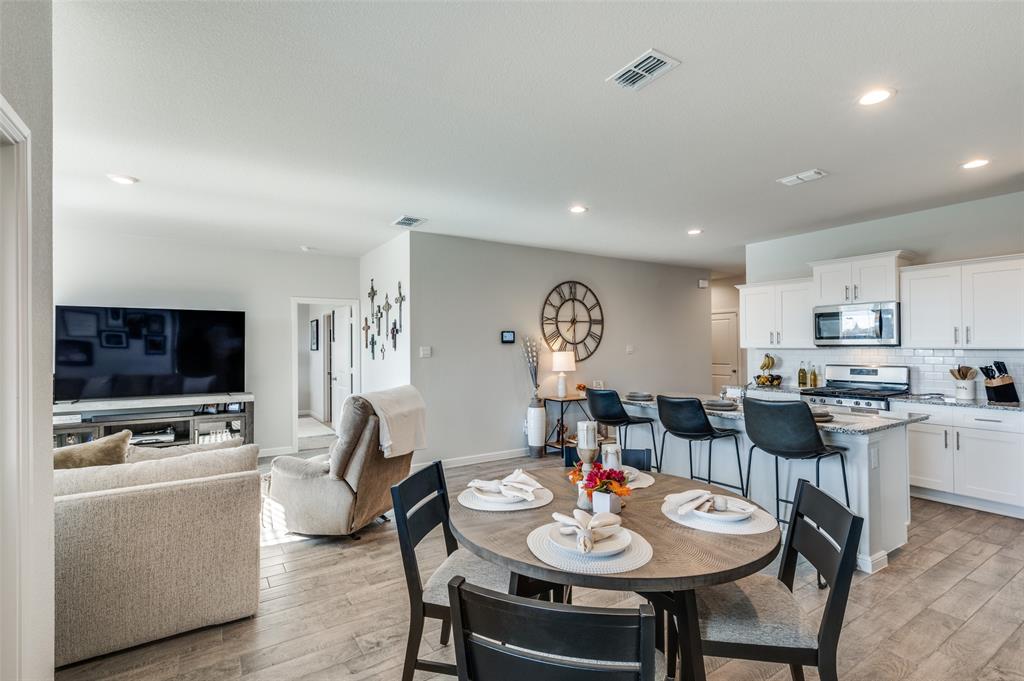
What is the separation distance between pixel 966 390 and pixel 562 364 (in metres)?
3.72

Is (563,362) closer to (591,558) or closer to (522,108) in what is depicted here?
(522,108)

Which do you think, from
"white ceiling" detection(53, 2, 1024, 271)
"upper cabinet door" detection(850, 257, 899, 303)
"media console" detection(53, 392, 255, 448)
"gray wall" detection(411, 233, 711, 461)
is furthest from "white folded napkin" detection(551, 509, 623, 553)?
"media console" detection(53, 392, 255, 448)

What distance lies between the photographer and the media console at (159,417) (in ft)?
15.7

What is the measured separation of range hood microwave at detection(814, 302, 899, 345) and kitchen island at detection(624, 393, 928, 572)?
169 centimetres

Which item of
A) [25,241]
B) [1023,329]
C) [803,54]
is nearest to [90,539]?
[25,241]

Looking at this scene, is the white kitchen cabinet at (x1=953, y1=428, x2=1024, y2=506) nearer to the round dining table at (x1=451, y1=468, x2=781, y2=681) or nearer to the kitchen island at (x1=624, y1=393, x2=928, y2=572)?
the kitchen island at (x1=624, y1=393, x2=928, y2=572)

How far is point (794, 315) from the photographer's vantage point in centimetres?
545

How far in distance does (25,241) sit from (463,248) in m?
4.29

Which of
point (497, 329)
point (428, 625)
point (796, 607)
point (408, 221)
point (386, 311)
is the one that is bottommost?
point (428, 625)

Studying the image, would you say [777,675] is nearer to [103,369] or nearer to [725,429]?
[725,429]

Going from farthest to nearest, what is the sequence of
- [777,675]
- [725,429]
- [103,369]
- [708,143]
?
1. [103,369]
2. [725,429]
3. [708,143]
4. [777,675]

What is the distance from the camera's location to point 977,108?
2584 millimetres

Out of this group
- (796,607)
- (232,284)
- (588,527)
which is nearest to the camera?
(588,527)

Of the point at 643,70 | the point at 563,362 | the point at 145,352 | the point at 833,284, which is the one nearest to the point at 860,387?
the point at 833,284
